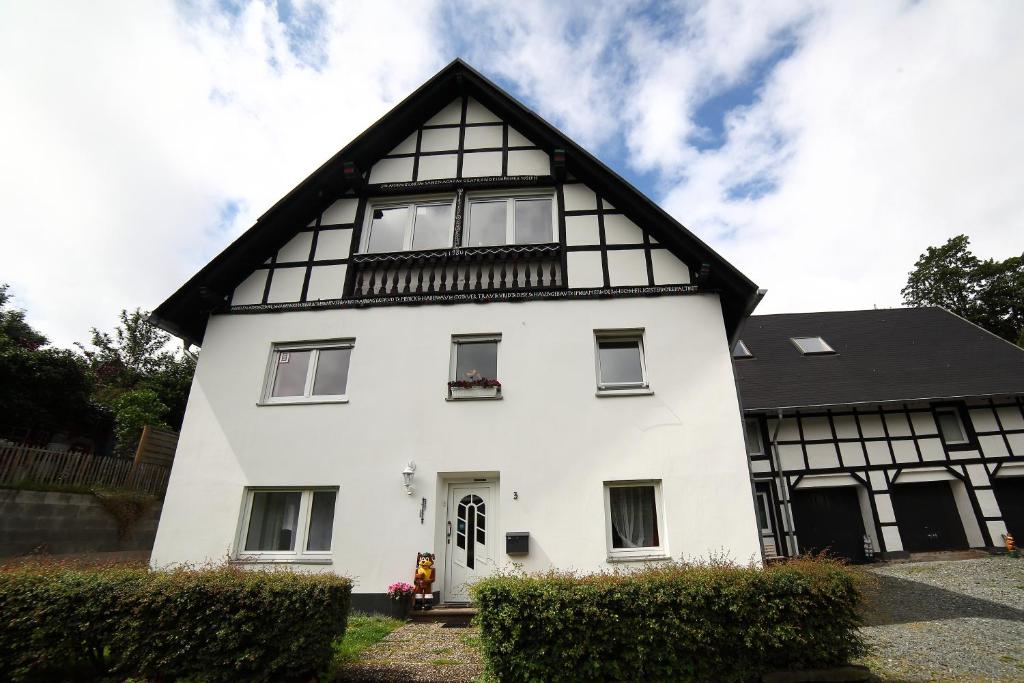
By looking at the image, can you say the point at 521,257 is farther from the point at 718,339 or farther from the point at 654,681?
the point at 654,681

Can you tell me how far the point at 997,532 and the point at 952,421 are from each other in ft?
9.90

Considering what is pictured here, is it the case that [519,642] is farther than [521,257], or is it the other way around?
[521,257]

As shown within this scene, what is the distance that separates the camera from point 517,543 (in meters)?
7.55

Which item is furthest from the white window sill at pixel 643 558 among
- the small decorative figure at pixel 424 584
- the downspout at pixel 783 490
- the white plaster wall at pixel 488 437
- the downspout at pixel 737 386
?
the downspout at pixel 783 490

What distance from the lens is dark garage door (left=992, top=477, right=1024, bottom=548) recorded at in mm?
13555

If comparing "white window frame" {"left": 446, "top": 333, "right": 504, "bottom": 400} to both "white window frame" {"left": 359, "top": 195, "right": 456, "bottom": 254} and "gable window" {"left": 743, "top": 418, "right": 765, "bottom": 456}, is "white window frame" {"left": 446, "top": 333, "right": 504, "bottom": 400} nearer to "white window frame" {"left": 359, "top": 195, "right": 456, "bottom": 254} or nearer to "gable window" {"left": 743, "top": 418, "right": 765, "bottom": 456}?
"white window frame" {"left": 359, "top": 195, "right": 456, "bottom": 254}

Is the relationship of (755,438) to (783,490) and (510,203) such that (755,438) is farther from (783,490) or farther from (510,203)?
(510,203)

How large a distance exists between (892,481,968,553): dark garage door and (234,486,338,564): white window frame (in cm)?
1475

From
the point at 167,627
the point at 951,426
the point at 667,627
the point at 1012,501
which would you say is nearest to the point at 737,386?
the point at 667,627

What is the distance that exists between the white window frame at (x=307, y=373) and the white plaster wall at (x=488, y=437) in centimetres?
14

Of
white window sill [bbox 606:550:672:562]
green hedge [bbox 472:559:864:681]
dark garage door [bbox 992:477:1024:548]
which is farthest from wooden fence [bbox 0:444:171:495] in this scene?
dark garage door [bbox 992:477:1024:548]

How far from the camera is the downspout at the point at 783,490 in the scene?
1373 cm

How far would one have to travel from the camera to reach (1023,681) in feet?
16.8

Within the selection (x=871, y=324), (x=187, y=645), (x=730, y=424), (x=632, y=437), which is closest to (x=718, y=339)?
→ (x=730, y=424)
